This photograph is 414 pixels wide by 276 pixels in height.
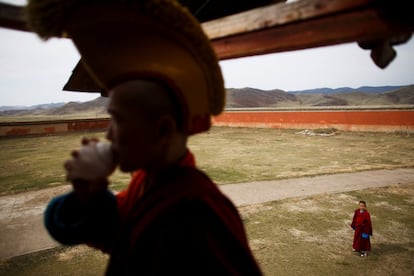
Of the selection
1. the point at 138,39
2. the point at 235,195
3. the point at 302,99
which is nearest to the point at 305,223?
the point at 235,195

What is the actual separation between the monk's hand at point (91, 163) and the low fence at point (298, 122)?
18.7 m

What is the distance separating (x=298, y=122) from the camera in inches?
872

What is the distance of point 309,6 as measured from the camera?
4.15 feet

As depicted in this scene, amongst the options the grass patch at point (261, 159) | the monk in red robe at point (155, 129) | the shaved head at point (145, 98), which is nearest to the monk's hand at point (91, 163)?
the monk in red robe at point (155, 129)

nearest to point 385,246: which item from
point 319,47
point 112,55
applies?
point 319,47

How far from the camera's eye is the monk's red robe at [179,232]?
2.85 ft

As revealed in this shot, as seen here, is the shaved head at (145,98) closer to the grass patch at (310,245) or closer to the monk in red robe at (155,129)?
the monk in red robe at (155,129)

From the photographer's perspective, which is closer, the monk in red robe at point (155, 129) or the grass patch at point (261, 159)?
the monk in red robe at point (155, 129)

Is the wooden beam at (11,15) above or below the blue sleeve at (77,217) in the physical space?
above

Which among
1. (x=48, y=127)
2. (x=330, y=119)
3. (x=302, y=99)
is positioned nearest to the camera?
(x=330, y=119)

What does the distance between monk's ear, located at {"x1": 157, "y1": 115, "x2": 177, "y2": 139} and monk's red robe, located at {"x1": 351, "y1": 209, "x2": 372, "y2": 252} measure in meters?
4.66

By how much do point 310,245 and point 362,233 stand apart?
861 mm

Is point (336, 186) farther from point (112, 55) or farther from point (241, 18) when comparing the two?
point (112, 55)

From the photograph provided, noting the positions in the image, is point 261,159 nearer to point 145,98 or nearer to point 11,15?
point 11,15
